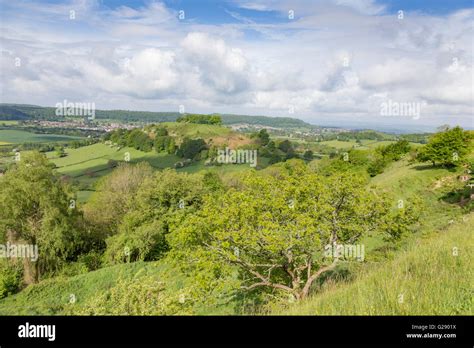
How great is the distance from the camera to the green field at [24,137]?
12357 cm

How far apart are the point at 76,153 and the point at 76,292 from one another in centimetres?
10925

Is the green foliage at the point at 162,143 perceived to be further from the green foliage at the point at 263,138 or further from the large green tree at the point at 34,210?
the large green tree at the point at 34,210

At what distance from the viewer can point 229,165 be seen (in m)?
115

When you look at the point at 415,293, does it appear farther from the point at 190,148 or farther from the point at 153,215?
the point at 190,148

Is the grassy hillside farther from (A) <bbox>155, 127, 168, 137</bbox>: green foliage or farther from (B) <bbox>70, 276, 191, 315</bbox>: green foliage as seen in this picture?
(A) <bbox>155, 127, 168, 137</bbox>: green foliage

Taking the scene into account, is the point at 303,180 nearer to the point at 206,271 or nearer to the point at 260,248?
the point at 260,248

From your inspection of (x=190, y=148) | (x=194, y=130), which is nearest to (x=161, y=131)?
(x=194, y=130)

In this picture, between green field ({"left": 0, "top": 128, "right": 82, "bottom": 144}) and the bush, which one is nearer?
the bush

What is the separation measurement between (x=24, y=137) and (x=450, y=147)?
146 metres

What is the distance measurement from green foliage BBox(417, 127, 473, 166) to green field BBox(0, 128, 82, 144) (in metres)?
127

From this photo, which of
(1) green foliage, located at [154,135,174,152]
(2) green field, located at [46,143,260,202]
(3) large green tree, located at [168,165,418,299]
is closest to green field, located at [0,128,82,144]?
(2) green field, located at [46,143,260,202]

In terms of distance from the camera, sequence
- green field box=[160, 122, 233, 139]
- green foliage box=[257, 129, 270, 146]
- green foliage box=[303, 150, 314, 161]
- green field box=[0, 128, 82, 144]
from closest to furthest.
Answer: green foliage box=[303, 150, 314, 161] → green field box=[0, 128, 82, 144] → green foliage box=[257, 129, 270, 146] → green field box=[160, 122, 233, 139]

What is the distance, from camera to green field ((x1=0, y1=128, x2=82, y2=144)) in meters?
124
